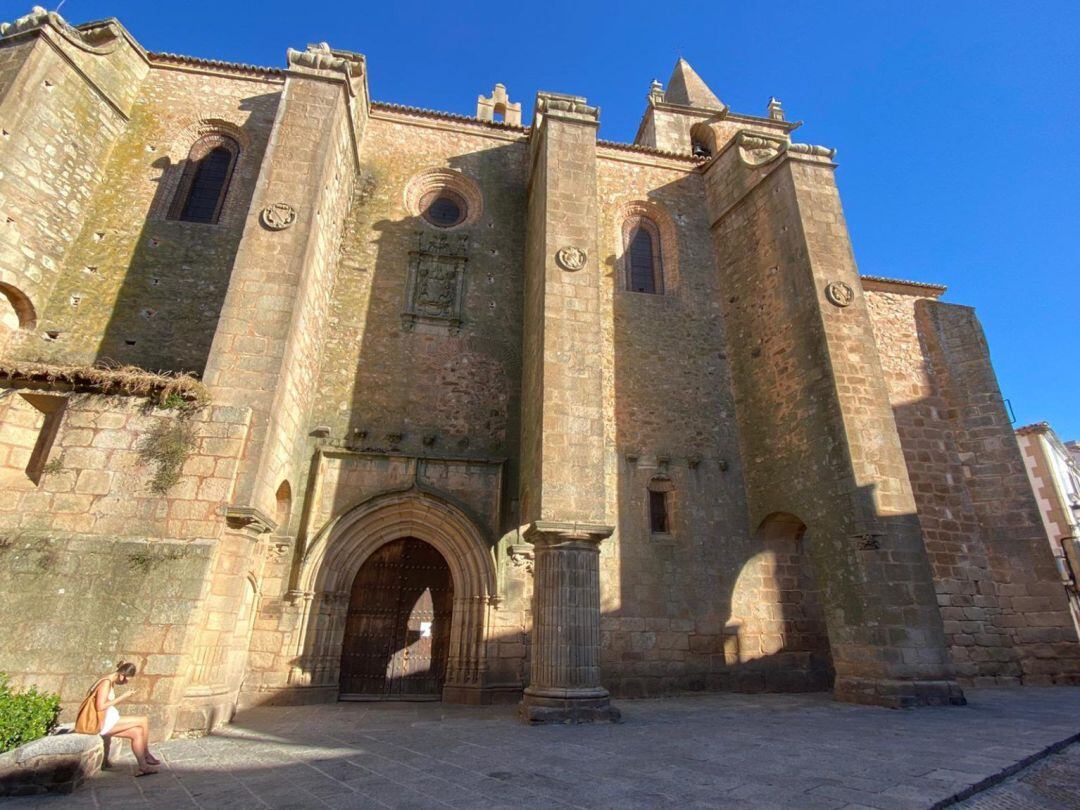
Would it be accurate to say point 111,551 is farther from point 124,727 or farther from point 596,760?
point 596,760

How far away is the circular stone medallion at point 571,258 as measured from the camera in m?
9.34

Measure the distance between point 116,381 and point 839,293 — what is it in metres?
11.2

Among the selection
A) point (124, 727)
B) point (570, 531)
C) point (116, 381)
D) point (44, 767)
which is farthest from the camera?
point (570, 531)

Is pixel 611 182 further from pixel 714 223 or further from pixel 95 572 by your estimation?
pixel 95 572

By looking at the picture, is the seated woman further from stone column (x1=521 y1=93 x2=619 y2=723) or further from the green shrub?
stone column (x1=521 y1=93 x2=619 y2=723)

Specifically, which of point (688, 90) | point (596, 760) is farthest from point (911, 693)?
point (688, 90)

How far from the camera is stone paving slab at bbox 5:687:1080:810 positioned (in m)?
3.66

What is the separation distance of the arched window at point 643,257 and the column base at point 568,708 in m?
8.41

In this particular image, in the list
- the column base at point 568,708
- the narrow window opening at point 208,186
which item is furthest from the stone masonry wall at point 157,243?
the column base at point 568,708

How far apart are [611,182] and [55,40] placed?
1087 centimetres

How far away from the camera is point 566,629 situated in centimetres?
712

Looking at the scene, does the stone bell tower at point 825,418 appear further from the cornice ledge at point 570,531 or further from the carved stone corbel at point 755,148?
the cornice ledge at point 570,531

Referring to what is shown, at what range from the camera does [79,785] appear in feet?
13.0

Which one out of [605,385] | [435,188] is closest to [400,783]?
[605,385]
